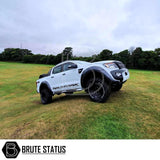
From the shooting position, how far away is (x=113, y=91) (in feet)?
16.0

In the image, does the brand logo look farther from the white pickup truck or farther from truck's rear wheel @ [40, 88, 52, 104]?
truck's rear wheel @ [40, 88, 52, 104]

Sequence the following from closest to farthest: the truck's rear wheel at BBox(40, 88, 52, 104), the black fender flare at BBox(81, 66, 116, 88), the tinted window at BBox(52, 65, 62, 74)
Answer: the black fender flare at BBox(81, 66, 116, 88), the tinted window at BBox(52, 65, 62, 74), the truck's rear wheel at BBox(40, 88, 52, 104)

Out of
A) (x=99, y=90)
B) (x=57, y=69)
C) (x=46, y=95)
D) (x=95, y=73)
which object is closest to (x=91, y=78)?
(x=95, y=73)

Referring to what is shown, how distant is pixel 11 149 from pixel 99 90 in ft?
8.53

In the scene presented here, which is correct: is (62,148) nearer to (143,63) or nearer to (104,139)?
(104,139)

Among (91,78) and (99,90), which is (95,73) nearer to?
(91,78)

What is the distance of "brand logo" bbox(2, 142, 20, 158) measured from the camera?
1.81 meters

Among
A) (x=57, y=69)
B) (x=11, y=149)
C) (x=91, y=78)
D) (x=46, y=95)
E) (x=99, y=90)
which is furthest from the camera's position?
(x=46, y=95)

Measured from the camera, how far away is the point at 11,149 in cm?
192

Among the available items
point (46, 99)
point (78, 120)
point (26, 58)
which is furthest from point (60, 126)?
point (26, 58)

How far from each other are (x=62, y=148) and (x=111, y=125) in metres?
1.14

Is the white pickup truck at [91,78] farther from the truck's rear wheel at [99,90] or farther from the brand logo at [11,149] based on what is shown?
the brand logo at [11,149]

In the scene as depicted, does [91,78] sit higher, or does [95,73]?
[95,73]

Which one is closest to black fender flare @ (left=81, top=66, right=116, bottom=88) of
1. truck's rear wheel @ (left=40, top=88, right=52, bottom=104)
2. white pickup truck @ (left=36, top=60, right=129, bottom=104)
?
white pickup truck @ (left=36, top=60, right=129, bottom=104)
